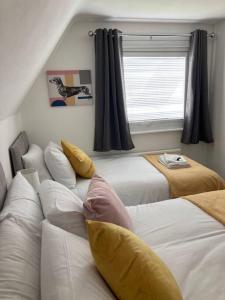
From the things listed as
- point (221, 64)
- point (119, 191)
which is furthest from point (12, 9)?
point (221, 64)

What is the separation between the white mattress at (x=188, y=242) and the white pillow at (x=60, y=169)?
2.37 feet

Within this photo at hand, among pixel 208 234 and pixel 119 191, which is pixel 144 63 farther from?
pixel 208 234

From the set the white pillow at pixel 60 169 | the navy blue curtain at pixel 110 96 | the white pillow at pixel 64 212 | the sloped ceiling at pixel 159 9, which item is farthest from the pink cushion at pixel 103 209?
the sloped ceiling at pixel 159 9

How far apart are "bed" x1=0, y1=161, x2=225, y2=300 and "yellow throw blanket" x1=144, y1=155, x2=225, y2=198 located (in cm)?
48

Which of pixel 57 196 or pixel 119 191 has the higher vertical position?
pixel 57 196

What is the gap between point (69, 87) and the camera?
3000 mm

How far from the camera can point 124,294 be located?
82 cm

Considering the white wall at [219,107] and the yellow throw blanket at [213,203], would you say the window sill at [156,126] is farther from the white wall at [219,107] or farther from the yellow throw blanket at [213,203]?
the yellow throw blanket at [213,203]

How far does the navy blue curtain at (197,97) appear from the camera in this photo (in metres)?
3.12

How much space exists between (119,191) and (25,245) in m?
1.25

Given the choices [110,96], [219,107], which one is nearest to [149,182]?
[110,96]

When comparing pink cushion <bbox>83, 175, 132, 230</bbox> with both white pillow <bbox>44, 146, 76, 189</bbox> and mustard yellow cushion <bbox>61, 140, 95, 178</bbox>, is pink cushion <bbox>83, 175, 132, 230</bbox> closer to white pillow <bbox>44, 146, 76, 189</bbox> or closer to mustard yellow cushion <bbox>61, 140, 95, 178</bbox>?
white pillow <bbox>44, 146, 76, 189</bbox>

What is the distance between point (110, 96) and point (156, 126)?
890 mm

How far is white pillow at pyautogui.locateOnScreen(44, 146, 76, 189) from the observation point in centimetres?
214
